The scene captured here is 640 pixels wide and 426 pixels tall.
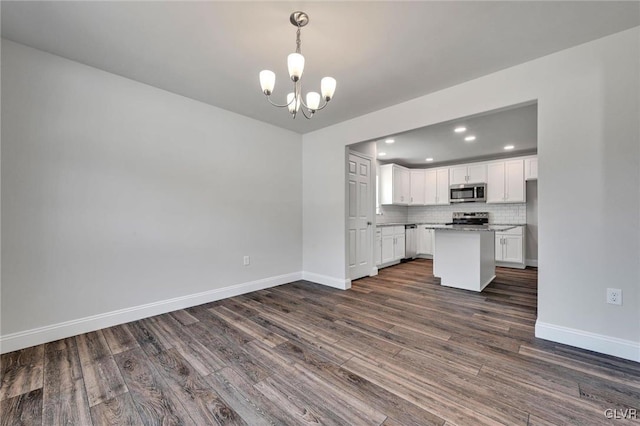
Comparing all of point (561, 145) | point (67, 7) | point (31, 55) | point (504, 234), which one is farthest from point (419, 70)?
point (504, 234)

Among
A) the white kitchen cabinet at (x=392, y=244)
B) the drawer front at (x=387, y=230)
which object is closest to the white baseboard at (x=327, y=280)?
the white kitchen cabinet at (x=392, y=244)

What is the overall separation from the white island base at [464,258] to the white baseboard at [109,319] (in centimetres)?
289

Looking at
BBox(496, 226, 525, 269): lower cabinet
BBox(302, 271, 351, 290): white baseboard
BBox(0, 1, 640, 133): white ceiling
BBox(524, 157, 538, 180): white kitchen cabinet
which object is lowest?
BBox(302, 271, 351, 290): white baseboard

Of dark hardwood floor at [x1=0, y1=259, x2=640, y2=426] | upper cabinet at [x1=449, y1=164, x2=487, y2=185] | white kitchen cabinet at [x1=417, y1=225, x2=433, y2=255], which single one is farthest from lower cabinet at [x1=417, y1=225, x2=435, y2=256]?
dark hardwood floor at [x1=0, y1=259, x2=640, y2=426]

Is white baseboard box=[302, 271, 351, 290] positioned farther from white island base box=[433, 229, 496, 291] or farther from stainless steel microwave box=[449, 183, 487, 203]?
stainless steel microwave box=[449, 183, 487, 203]

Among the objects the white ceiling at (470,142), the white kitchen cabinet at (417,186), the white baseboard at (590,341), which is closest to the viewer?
the white baseboard at (590,341)

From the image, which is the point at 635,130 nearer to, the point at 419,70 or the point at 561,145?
the point at 561,145

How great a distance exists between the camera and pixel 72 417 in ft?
4.66

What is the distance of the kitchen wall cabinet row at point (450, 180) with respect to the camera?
18.0ft

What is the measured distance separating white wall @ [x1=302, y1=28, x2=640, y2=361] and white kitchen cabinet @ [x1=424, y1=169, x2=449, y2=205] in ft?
13.7

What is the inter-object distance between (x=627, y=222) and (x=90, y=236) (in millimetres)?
4535

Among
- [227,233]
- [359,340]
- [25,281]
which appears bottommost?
[359,340]

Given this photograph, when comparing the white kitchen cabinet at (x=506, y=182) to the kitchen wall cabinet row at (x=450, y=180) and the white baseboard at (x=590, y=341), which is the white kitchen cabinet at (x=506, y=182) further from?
the white baseboard at (x=590, y=341)

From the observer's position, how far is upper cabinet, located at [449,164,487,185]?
19.4ft
